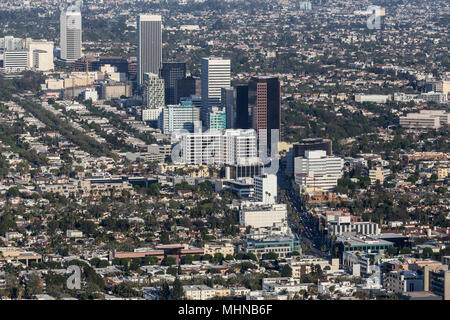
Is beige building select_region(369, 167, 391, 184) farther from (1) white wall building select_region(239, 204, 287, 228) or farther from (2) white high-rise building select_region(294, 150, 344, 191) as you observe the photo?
(1) white wall building select_region(239, 204, 287, 228)

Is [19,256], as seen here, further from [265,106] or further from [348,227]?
[265,106]

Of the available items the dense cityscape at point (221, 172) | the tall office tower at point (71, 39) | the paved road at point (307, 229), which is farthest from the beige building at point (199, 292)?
the tall office tower at point (71, 39)

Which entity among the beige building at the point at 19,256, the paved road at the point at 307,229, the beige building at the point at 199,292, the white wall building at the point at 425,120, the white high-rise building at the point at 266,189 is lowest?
the beige building at the point at 199,292

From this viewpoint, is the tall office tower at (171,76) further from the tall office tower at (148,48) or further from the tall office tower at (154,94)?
the tall office tower at (148,48)

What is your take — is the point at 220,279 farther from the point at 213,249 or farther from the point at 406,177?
the point at 406,177

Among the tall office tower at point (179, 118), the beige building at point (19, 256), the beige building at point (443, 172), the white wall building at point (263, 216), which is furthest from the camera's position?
the tall office tower at point (179, 118)

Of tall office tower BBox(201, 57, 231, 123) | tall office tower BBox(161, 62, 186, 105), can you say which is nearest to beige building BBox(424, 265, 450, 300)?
tall office tower BBox(201, 57, 231, 123)

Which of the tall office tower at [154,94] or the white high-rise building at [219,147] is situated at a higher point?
the tall office tower at [154,94]
